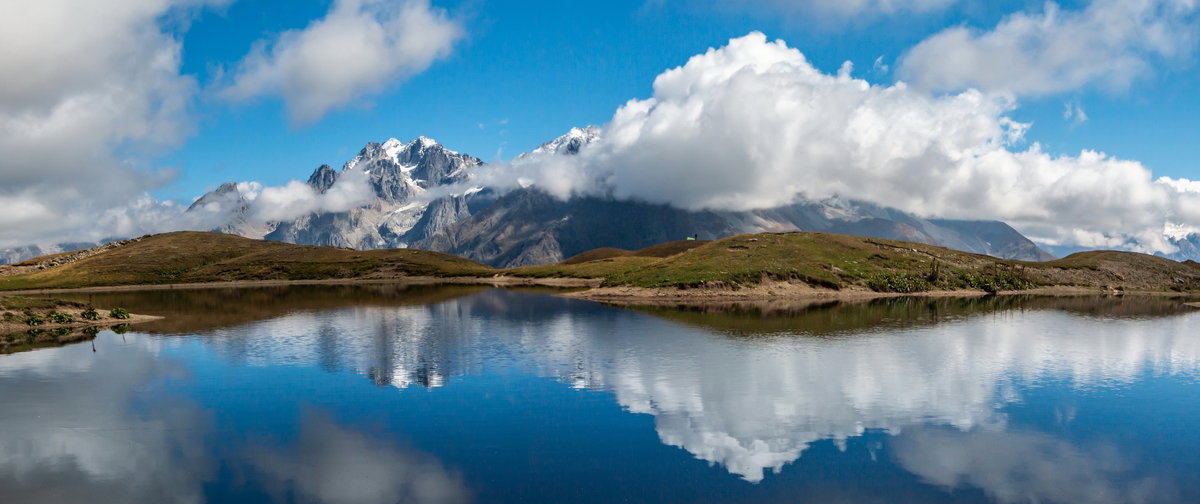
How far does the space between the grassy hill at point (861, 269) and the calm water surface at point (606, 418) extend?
68.4 meters

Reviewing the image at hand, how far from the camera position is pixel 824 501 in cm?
2630

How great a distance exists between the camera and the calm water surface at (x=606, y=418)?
28156 mm

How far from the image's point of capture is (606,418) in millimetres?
38250

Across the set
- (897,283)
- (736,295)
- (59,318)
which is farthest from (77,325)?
(897,283)

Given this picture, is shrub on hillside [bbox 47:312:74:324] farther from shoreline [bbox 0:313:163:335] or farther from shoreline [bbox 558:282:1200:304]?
shoreline [bbox 558:282:1200:304]

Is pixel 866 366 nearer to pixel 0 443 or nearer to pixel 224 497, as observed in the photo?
pixel 224 497

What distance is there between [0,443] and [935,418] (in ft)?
168

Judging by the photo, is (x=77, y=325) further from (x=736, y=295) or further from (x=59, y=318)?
(x=736, y=295)

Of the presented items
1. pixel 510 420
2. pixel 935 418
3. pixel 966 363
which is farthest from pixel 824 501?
pixel 966 363

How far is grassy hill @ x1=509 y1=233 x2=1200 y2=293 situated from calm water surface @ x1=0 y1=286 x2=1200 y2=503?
224 ft

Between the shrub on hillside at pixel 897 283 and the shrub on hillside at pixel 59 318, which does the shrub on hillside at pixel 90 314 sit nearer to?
the shrub on hillside at pixel 59 318

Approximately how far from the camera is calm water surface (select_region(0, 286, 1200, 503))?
28.2 m

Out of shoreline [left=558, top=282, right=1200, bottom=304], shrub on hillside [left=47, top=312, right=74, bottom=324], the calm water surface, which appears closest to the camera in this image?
the calm water surface

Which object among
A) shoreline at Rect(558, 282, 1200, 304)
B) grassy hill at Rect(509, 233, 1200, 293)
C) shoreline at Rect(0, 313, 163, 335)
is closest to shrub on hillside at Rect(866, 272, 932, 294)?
grassy hill at Rect(509, 233, 1200, 293)
